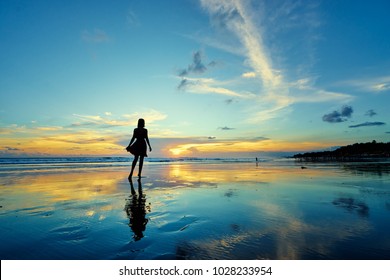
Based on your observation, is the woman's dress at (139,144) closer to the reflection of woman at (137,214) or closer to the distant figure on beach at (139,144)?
the distant figure on beach at (139,144)

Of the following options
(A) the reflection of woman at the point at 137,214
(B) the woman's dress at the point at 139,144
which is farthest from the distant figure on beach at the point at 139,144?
(A) the reflection of woman at the point at 137,214

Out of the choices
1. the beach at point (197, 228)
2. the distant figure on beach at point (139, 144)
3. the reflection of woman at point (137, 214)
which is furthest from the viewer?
the distant figure on beach at point (139, 144)

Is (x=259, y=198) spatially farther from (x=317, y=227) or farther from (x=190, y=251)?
(x=190, y=251)

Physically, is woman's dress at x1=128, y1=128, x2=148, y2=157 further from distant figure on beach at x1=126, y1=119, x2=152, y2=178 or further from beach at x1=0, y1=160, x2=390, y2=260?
beach at x1=0, y1=160, x2=390, y2=260

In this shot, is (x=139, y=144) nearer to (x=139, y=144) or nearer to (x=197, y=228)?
A: (x=139, y=144)

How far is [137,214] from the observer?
14.1 ft

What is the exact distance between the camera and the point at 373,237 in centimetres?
298

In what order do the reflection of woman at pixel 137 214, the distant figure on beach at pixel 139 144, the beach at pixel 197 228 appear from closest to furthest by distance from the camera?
the beach at pixel 197 228 < the reflection of woman at pixel 137 214 < the distant figure on beach at pixel 139 144

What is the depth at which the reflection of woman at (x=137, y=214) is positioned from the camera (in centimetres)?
336

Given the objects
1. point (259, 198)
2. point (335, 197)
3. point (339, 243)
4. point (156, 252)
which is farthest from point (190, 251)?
point (335, 197)

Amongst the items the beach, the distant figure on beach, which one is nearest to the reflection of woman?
the beach

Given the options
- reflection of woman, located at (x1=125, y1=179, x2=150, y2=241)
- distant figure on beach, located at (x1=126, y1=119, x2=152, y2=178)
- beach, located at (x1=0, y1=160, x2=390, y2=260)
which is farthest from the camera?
Answer: distant figure on beach, located at (x1=126, y1=119, x2=152, y2=178)

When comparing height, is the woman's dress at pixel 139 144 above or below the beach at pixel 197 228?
above

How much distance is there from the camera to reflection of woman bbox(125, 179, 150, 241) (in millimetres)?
A: 3359
